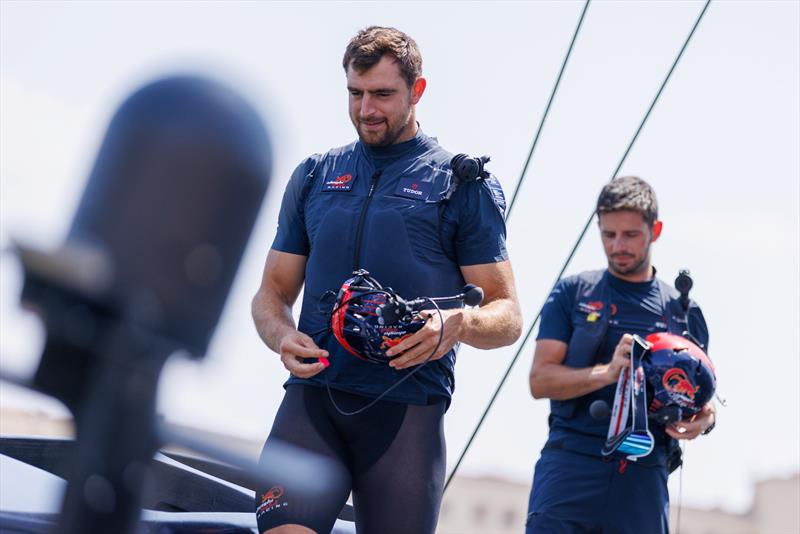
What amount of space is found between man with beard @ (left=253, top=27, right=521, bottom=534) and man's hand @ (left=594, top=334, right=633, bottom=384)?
89 cm

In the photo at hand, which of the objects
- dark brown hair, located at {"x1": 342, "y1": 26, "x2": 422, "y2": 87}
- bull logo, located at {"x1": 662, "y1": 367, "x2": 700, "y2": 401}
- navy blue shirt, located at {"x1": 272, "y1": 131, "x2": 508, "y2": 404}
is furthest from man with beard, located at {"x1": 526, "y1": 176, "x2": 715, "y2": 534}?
dark brown hair, located at {"x1": 342, "y1": 26, "x2": 422, "y2": 87}

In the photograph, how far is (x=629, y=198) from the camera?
15.5ft

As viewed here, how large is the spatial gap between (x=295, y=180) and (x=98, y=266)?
2688 millimetres

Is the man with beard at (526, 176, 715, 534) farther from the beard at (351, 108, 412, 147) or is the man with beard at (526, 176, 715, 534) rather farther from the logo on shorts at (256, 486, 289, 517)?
the logo on shorts at (256, 486, 289, 517)

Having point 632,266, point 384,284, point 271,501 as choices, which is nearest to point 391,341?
point 384,284

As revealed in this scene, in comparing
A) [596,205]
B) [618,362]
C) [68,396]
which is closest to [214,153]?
[68,396]

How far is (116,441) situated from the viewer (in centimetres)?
126

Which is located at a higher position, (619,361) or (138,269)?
(619,361)

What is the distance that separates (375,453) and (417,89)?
1.12m

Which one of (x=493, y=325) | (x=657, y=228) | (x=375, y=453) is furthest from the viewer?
(x=657, y=228)

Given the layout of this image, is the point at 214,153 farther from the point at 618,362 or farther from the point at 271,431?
the point at 618,362

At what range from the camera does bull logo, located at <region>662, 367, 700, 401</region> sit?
14.5 feet

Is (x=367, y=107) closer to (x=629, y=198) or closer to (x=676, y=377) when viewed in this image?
(x=629, y=198)

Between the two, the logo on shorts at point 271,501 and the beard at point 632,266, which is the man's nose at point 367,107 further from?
the beard at point 632,266
